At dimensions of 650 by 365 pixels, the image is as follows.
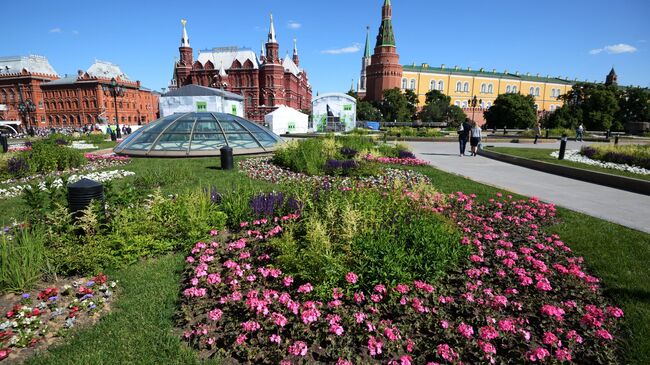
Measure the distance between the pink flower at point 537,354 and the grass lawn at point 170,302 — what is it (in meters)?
0.94

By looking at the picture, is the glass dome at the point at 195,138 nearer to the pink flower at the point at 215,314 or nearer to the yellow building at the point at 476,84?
the pink flower at the point at 215,314

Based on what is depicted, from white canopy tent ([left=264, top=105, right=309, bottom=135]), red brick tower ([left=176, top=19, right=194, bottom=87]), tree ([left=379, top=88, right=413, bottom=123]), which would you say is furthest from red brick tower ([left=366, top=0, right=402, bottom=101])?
white canopy tent ([left=264, top=105, right=309, bottom=135])

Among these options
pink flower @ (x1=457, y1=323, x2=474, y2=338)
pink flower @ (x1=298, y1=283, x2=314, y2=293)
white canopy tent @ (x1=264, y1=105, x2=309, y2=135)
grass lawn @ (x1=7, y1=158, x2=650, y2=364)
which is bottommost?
grass lawn @ (x1=7, y1=158, x2=650, y2=364)

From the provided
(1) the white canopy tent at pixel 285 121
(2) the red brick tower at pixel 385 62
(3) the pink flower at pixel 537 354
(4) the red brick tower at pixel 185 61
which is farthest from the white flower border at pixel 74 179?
(2) the red brick tower at pixel 385 62

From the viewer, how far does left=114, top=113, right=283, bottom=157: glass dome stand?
14141mm

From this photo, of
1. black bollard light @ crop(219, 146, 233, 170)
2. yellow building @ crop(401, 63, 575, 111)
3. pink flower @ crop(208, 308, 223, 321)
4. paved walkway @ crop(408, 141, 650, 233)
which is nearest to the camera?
pink flower @ crop(208, 308, 223, 321)

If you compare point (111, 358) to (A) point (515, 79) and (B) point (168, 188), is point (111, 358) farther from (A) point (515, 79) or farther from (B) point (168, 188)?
(A) point (515, 79)

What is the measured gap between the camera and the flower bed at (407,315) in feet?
9.01

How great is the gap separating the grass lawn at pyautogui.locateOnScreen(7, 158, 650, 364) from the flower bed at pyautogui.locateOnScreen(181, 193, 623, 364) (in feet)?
Answer: 0.65

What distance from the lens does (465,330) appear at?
280 centimetres

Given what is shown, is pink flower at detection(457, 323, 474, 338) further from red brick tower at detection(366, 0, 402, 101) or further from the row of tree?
red brick tower at detection(366, 0, 402, 101)

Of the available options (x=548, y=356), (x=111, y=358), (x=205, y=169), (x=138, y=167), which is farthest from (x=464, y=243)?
(x=138, y=167)

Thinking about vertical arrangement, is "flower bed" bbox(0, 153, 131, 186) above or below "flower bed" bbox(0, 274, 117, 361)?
above

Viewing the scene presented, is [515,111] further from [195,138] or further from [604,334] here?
[604,334]
